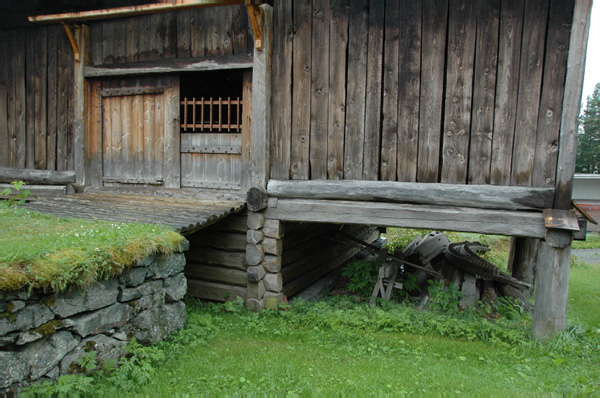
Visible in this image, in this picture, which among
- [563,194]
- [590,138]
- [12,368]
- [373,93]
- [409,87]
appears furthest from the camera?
[590,138]

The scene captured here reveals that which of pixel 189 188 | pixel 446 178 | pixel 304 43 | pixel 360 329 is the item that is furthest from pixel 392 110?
pixel 189 188

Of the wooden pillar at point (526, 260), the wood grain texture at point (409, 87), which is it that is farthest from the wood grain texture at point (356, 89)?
the wooden pillar at point (526, 260)

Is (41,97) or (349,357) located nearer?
(349,357)

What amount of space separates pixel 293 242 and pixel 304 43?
3.23 m

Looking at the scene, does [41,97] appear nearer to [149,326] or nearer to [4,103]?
[4,103]

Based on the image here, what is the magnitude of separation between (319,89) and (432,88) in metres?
1.56

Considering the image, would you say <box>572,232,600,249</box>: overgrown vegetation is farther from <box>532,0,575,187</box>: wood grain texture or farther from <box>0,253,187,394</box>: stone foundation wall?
<box>0,253,187,394</box>: stone foundation wall

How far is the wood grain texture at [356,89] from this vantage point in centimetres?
603

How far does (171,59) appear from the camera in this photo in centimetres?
696

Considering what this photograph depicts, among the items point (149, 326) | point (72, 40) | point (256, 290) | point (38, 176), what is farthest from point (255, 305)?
point (72, 40)

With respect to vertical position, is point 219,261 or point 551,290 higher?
point 551,290

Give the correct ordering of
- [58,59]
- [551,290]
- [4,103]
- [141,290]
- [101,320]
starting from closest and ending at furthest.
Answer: [101,320] < [141,290] < [551,290] < [58,59] < [4,103]

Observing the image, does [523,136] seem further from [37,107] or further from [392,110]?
[37,107]

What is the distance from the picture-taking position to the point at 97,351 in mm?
4031
